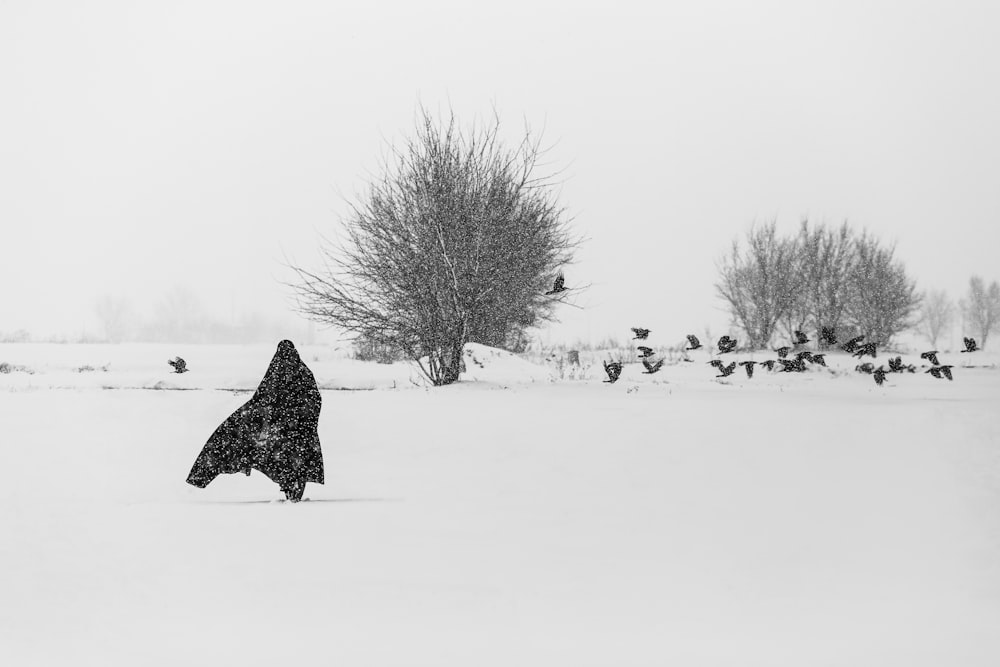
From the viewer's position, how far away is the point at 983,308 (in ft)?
109

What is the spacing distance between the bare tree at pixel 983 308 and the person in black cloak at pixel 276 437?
113 feet

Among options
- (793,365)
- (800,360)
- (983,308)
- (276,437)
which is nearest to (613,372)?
(800,360)

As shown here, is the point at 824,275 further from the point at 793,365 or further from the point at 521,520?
the point at 521,520

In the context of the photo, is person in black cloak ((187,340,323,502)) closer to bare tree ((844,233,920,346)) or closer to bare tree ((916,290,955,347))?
bare tree ((844,233,920,346))

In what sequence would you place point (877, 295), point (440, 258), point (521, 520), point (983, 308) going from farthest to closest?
point (983, 308)
point (877, 295)
point (440, 258)
point (521, 520)

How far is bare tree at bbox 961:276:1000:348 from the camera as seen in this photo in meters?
32.8

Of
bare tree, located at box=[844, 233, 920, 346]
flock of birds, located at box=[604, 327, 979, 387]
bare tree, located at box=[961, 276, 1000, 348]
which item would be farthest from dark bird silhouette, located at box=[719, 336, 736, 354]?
bare tree, located at box=[961, 276, 1000, 348]

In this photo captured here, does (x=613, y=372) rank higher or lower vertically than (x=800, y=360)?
lower

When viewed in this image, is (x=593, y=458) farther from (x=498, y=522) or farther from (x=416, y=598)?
(x=416, y=598)

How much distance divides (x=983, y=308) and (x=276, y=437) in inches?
1413

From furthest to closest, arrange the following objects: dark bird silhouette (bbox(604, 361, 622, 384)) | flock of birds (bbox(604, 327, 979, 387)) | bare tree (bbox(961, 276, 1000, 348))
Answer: bare tree (bbox(961, 276, 1000, 348)) → flock of birds (bbox(604, 327, 979, 387)) → dark bird silhouette (bbox(604, 361, 622, 384))

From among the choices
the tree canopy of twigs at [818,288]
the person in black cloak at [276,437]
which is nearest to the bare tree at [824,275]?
the tree canopy of twigs at [818,288]

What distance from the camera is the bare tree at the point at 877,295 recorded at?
76.4 ft

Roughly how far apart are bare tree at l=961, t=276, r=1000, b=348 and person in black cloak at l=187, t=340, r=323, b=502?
34.4m
